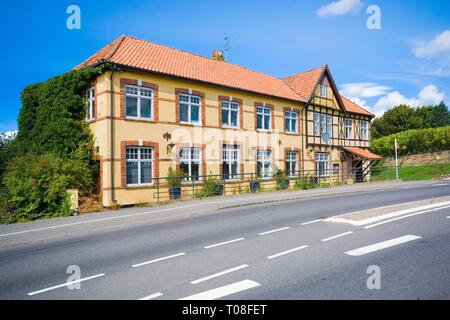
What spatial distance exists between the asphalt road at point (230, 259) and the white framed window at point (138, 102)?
24.1 feet

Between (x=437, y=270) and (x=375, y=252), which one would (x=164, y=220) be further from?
(x=437, y=270)

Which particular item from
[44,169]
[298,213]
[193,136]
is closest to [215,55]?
[193,136]

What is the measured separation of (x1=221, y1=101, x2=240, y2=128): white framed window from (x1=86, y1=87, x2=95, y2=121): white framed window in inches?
299

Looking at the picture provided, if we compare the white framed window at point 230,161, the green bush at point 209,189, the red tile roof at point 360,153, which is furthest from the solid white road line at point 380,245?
the red tile roof at point 360,153

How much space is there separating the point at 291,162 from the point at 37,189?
16829 mm

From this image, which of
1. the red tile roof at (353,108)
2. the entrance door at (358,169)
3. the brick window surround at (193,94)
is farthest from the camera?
the red tile roof at (353,108)

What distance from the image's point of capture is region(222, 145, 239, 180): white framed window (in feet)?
66.7

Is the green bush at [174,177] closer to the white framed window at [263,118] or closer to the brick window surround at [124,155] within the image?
the brick window surround at [124,155]

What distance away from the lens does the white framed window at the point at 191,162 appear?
18.3 meters

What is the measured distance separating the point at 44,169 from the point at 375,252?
13.3m

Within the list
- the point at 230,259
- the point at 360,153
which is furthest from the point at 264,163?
the point at 230,259

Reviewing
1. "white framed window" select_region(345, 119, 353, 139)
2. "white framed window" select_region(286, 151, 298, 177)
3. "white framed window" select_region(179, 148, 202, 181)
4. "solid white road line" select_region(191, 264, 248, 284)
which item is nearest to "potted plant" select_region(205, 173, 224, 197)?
"white framed window" select_region(179, 148, 202, 181)

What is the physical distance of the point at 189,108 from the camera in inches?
739

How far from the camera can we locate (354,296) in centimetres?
439
